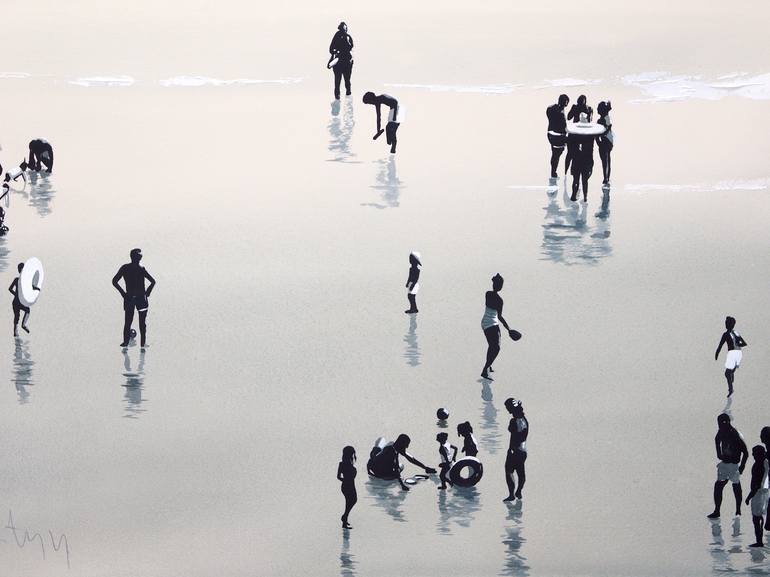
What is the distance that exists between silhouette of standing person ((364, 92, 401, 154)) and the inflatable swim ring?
938cm

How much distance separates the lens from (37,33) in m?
37.0

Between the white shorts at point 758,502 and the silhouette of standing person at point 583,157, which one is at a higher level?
the silhouette of standing person at point 583,157

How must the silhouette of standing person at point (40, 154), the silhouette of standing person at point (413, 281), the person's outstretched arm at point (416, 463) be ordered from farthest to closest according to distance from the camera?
1. the silhouette of standing person at point (40, 154)
2. the silhouette of standing person at point (413, 281)
3. the person's outstretched arm at point (416, 463)

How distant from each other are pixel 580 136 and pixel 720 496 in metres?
8.43

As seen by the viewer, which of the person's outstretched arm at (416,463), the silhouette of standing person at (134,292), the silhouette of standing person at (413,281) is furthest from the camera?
the silhouette of standing person at (413,281)

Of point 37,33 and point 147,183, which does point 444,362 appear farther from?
point 37,33

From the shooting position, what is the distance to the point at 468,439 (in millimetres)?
21078

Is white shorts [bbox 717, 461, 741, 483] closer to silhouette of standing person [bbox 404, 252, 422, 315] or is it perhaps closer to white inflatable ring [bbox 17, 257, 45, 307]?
silhouette of standing person [bbox 404, 252, 422, 315]

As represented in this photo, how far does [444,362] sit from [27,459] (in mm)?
5222

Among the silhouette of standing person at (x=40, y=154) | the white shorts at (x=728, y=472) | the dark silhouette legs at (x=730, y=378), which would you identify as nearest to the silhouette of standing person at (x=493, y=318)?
the dark silhouette legs at (x=730, y=378)

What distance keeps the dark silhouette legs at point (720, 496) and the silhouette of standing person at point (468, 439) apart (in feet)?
8.56

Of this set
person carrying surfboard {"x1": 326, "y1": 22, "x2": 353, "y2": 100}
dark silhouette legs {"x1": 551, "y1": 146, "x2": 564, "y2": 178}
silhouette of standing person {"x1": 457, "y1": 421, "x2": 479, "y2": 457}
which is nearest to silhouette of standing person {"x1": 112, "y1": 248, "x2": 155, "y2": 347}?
silhouette of standing person {"x1": 457, "y1": 421, "x2": 479, "y2": 457}

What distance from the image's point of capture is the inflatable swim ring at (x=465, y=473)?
68.8 ft
